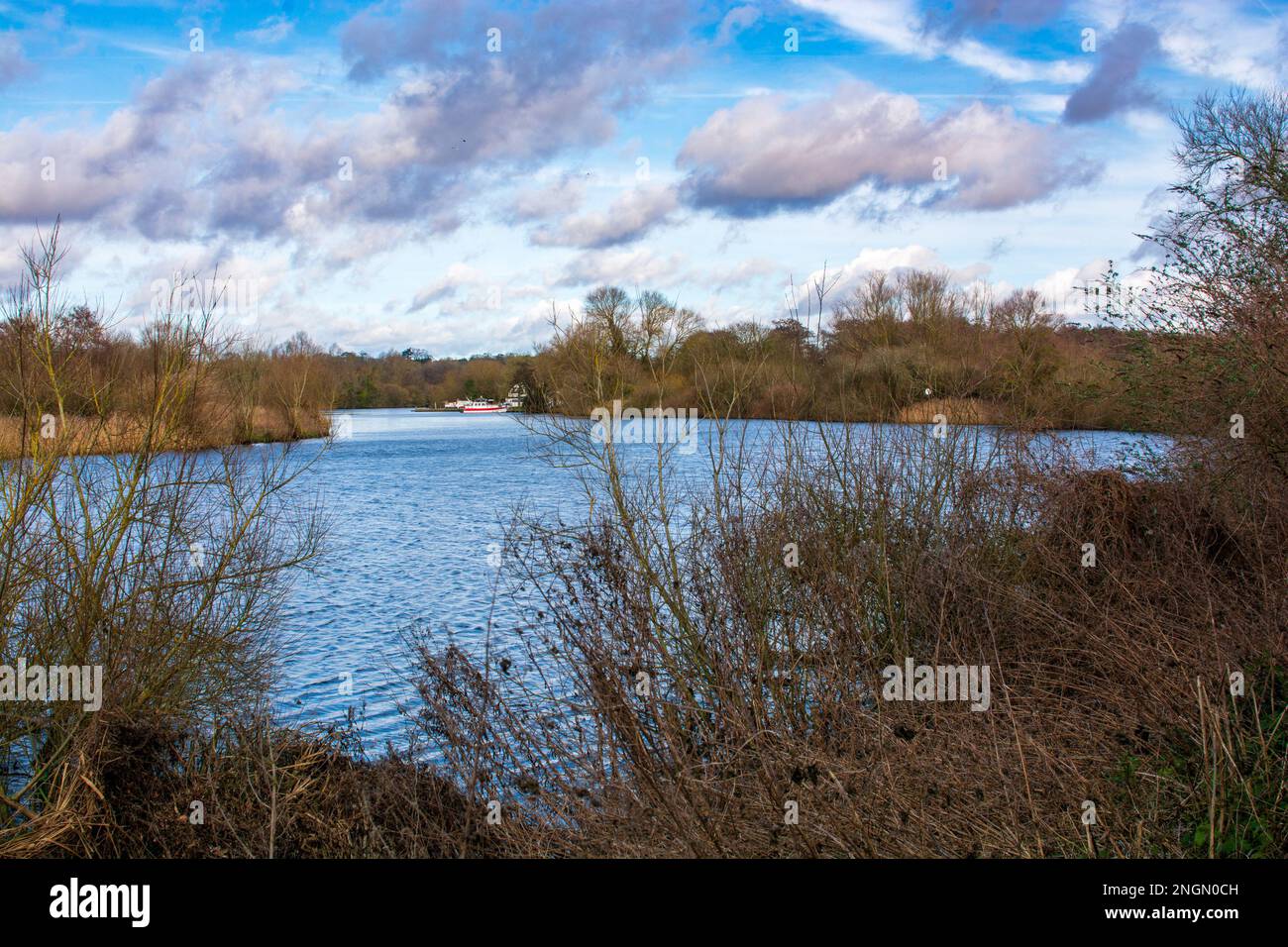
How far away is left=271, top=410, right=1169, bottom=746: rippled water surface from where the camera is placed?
41.9 feet

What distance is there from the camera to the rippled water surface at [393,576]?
41.9ft

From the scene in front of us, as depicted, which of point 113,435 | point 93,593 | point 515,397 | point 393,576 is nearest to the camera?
point 93,593

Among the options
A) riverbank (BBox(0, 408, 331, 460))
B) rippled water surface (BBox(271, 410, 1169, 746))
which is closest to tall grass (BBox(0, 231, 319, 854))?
riverbank (BBox(0, 408, 331, 460))

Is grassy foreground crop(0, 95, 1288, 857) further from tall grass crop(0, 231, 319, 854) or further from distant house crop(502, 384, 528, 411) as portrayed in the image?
distant house crop(502, 384, 528, 411)

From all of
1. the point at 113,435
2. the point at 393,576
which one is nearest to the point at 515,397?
the point at 113,435

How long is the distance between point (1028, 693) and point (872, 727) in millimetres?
2539

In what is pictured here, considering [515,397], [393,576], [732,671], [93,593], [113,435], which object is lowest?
[393,576]

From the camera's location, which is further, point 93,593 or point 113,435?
point 113,435

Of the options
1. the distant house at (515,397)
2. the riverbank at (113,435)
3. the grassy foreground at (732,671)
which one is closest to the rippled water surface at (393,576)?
the distant house at (515,397)

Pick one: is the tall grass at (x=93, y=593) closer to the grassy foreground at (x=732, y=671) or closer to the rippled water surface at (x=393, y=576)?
the grassy foreground at (x=732, y=671)

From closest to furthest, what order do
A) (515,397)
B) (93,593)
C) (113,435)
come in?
1. (93,593)
2. (113,435)
3. (515,397)

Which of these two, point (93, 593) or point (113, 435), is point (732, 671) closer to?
point (93, 593)

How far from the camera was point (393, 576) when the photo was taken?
19.0 metres

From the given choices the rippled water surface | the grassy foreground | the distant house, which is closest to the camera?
the grassy foreground
